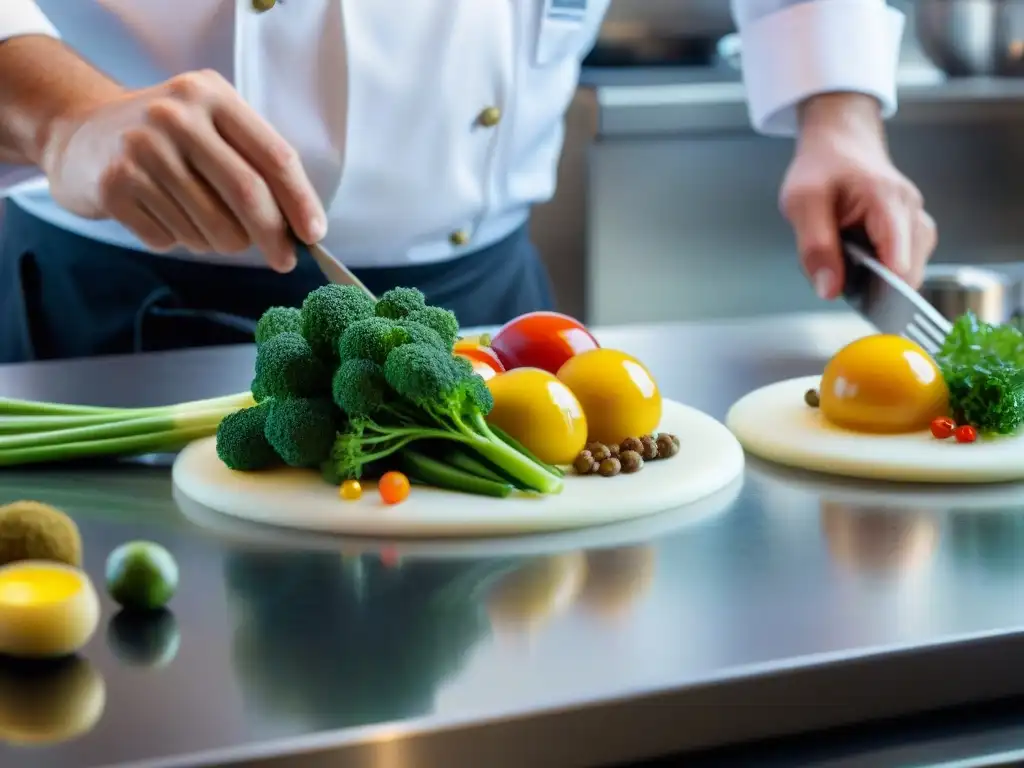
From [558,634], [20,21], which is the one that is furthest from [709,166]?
[558,634]

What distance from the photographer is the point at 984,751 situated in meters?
0.67

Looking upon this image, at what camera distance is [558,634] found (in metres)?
0.68

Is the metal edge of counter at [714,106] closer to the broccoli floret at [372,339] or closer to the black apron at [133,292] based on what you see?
the black apron at [133,292]

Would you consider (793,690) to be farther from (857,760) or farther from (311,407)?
(311,407)

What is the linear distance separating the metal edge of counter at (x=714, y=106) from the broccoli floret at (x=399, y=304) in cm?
140

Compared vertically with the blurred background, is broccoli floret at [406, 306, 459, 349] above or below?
above

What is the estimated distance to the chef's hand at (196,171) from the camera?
1070 millimetres

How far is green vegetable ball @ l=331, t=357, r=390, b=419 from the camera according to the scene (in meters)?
0.86

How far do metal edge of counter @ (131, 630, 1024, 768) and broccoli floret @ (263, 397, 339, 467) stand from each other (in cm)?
32

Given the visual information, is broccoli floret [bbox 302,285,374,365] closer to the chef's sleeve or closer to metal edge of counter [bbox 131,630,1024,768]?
metal edge of counter [bbox 131,630,1024,768]

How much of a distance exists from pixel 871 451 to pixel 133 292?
2.61 ft

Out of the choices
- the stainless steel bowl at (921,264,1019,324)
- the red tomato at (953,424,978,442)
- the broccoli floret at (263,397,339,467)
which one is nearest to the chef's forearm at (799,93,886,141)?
the stainless steel bowl at (921,264,1019,324)

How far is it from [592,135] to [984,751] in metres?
1.76

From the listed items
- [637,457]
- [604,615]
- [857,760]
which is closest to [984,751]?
[857,760]
